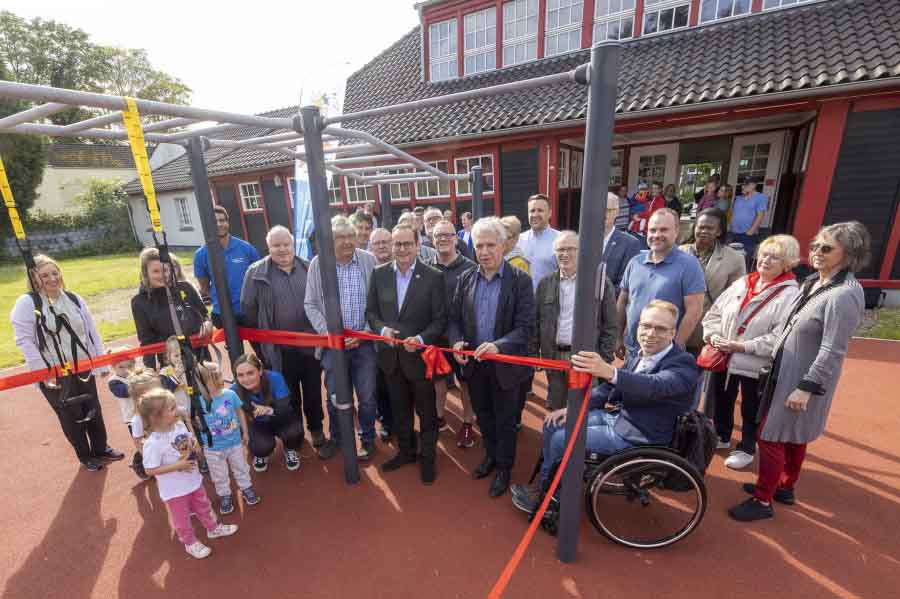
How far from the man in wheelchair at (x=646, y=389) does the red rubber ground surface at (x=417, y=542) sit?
0.63 m

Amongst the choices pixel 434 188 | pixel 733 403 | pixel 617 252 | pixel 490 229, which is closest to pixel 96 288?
pixel 434 188

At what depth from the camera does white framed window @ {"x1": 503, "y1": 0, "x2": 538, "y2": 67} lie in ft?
31.8

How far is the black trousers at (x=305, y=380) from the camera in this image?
11.0ft

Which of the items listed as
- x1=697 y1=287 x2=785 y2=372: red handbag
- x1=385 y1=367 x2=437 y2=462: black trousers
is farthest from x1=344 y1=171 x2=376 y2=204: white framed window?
x1=697 y1=287 x2=785 y2=372: red handbag

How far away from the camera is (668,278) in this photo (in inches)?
110

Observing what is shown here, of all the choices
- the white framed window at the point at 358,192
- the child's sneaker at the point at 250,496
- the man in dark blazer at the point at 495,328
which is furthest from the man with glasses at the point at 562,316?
the white framed window at the point at 358,192

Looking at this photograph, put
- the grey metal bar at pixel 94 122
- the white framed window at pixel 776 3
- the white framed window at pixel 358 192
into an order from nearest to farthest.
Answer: the grey metal bar at pixel 94 122, the white framed window at pixel 776 3, the white framed window at pixel 358 192

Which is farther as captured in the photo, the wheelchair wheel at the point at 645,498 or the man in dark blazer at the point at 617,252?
the man in dark blazer at the point at 617,252

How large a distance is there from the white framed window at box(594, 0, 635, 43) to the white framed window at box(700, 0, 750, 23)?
1.36 metres

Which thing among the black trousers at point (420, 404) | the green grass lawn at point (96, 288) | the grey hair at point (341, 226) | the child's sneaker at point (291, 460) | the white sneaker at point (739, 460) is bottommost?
the green grass lawn at point (96, 288)

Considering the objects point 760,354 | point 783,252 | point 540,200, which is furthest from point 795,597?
point 540,200

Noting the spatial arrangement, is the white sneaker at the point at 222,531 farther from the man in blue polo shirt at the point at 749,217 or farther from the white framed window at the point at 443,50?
the white framed window at the point at 443,50

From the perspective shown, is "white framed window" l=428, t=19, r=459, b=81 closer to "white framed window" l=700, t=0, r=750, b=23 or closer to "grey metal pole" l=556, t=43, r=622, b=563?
"white framed window" l=700, t=0, r=750, b=23

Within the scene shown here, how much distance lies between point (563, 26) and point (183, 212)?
17.9 m
